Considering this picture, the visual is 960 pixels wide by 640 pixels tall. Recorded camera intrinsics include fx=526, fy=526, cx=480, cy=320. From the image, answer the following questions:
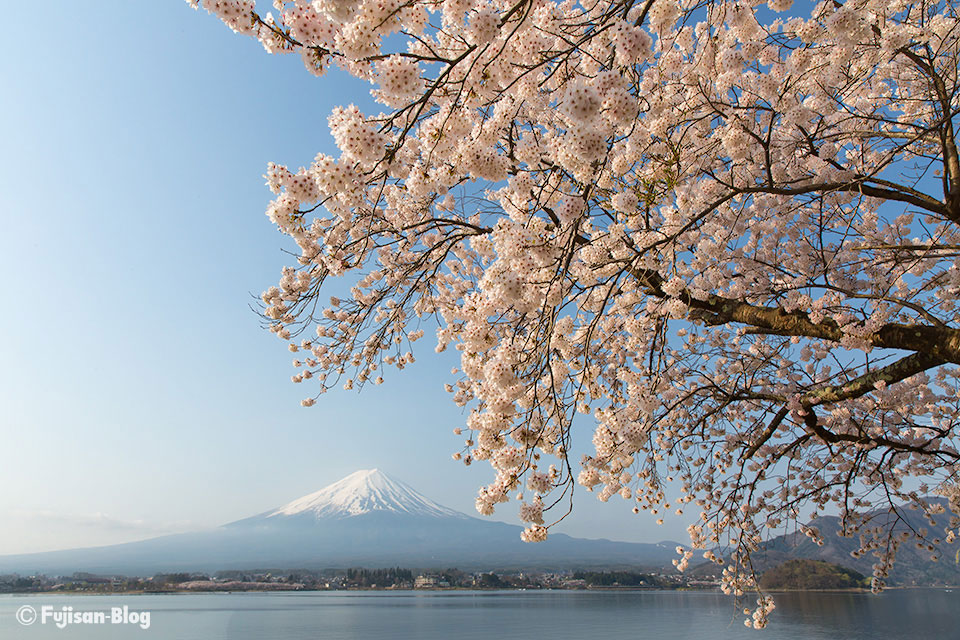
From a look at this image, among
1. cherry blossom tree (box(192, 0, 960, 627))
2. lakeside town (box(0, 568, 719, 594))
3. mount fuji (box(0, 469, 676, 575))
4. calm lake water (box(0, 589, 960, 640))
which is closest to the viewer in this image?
cherry blossom tree (box(192, 0, 960, 627))

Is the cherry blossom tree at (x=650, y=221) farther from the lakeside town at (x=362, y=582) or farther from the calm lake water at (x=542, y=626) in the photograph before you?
the lakeside town at (x=362, y=582)

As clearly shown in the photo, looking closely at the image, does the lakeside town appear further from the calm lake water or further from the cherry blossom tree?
the cherry blossom tree

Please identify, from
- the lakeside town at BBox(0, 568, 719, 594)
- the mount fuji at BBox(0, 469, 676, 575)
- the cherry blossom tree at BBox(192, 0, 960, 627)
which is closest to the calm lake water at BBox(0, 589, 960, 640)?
the cherry blossom tree at BBox(192, 0, 960, 627)

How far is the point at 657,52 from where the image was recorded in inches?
147

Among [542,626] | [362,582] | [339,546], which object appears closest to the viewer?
[542,626]

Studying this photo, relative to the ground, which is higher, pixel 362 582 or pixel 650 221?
pixel 650 221

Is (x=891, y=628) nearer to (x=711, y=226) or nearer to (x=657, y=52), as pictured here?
(x=711, y=226)

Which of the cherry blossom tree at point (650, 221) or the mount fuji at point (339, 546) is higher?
the cherry blossom tree at point (650, 221)

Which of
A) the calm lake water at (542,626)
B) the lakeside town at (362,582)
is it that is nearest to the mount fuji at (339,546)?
the lakeside town at (362,582)

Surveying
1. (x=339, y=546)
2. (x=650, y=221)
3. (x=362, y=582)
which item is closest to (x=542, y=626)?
(x=650, y=221)

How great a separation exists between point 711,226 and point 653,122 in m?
2.09

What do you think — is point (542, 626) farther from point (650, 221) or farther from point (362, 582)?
point (362, 582)

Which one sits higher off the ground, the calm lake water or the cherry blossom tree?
the cherry blossom tree

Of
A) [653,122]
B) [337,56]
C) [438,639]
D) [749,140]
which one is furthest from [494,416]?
[438,639]
